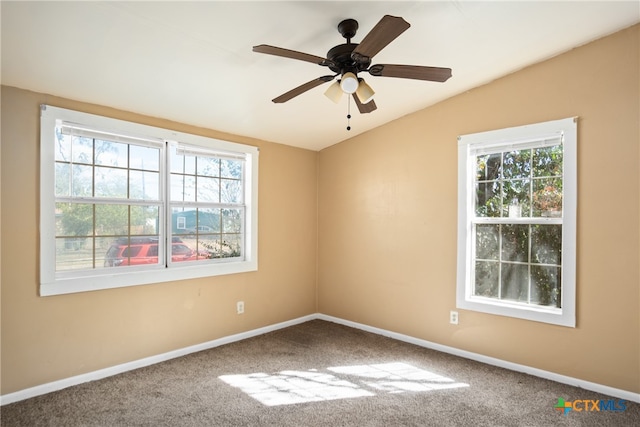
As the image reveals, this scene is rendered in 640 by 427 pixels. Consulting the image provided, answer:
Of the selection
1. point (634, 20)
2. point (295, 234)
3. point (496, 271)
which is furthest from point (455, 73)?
point (295, 234)

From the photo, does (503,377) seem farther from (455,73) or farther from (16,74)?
(16,74)

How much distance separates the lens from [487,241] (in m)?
3.46

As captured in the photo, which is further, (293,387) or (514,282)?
(514,282)

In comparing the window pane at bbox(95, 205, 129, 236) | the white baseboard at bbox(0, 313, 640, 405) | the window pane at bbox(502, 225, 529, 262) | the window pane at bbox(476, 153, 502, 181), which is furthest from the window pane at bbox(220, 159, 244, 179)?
the window pane at bbox(502, 225, 529, 262)

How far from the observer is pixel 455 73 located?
3.13 m

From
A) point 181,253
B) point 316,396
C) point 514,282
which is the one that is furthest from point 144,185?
point 514,282

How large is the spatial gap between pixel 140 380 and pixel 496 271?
10.5ft

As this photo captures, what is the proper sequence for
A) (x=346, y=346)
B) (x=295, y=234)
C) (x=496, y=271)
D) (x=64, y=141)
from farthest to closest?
1. (x=295, y=234)
2. (x=346, y=346)
3. (x=496, y=271)
4. (x=64, y=141)

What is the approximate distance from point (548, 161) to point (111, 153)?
12.1 feet

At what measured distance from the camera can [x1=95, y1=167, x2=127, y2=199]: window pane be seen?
304 centimetres

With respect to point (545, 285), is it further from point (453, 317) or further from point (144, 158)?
point (144, 158)

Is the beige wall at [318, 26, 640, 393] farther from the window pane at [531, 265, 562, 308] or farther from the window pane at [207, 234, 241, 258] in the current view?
the window pane at [207, 234, 241, 258]

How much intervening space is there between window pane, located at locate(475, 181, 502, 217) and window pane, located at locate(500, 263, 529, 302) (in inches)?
19.6

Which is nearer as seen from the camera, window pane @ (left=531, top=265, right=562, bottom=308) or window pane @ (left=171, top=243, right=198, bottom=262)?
window pane @ (left=531, top=265, right=562, bottom=308)
